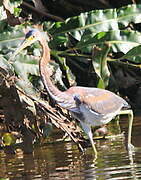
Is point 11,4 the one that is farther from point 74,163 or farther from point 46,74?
point 74,163

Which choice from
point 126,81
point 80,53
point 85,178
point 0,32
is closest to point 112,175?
point 85,178

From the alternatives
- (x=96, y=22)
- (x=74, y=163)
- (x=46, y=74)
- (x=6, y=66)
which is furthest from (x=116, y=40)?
(x=74, y=163)

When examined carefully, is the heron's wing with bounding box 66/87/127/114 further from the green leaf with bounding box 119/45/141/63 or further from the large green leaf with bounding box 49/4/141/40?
the large green leaf with bounding box 49/4/141/40

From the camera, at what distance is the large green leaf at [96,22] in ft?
29.5

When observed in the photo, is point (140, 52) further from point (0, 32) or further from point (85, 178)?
point (85, 178)

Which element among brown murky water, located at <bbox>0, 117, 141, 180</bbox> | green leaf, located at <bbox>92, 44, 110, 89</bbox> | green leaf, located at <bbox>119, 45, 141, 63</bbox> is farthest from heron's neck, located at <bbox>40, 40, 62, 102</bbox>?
green leaf, located at <bbox>119, 45, 141, 63</bbox>

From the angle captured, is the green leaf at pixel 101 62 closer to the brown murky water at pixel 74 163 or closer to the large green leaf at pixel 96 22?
the large green leaf at pixel 96 22

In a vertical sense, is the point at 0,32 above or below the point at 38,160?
above

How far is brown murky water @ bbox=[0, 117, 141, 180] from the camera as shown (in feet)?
18.4

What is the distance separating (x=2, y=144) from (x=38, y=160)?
0.72 m

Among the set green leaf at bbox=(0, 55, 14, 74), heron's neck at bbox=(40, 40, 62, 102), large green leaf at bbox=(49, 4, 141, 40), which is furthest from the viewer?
large green leaf at bbox=(49, 4, 141, 40)

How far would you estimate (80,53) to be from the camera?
392 inches

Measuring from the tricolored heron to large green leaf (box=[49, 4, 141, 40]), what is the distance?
191cm

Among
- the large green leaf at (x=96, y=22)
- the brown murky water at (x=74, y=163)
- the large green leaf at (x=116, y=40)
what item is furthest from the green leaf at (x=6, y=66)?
the large green leaf at (x=96, y=22)
